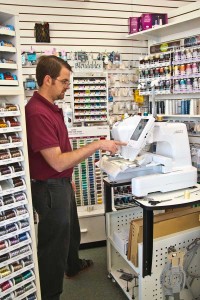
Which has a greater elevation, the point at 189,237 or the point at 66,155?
the point at 66,155

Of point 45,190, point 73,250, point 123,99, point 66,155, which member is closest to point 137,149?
point 66,155

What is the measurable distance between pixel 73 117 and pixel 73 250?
4.99ft

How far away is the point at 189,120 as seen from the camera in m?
3.37

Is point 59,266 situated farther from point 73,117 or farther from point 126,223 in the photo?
point 73,117

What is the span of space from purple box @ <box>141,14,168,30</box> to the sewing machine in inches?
67.4

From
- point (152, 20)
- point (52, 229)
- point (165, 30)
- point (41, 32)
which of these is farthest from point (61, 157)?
point (152, 20)

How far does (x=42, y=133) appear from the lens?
1.95 m

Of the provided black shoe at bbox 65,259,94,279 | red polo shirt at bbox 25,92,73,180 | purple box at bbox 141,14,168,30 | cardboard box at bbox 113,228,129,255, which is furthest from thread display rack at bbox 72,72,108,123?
black shoe at bbox 65,259,94,279

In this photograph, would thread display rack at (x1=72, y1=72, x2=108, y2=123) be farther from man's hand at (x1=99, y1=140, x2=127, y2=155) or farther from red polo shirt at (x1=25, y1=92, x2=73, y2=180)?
man's hand at (x1=99, y1=140, x2=127, y2=155)

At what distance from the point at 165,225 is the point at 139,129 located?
2.61 feet

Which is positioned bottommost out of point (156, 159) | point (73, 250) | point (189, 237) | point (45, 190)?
point (73, 250)

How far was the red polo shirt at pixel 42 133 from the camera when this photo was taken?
6.39 ft

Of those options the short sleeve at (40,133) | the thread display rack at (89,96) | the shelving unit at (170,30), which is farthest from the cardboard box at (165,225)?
the shelving unit at (170,30)

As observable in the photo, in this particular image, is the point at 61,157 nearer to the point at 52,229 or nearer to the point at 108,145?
the point at 108,145
